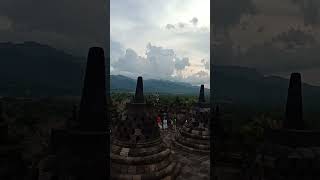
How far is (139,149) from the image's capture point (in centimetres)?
1143

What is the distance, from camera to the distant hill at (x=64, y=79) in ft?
22.2

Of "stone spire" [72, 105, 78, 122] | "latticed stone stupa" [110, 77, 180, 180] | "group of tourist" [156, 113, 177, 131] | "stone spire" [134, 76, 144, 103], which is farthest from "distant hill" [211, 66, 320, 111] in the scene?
"group of tourist" [156, 113, 177, 131]

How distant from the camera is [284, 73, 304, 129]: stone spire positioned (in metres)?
6.67

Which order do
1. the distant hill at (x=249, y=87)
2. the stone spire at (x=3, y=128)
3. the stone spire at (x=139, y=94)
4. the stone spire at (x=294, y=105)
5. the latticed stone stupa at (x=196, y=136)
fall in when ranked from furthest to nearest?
the latticed stone stupa at (x=196, y=136)
the stone spire at (x=139, y=94)
the distant hill at (x=249, y=87)
the stone spire at (x=294, y=105)
the stone spire at (x=3, y=128)

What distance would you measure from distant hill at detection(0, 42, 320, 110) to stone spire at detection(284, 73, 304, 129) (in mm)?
154

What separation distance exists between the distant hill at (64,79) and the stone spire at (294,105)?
15 centimetres

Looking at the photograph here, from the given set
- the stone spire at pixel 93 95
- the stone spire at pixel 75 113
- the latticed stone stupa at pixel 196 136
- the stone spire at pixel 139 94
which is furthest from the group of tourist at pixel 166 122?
the stone spire at pixel 93 95

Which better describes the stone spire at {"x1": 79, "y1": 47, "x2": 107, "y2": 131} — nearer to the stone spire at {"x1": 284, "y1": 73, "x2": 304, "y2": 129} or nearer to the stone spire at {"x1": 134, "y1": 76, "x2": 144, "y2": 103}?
the stone spire at {"x1": 284, "y1": 73, "x2": 304, "y2": 129}

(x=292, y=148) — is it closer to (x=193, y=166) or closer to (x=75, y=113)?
(x=75, y=113)

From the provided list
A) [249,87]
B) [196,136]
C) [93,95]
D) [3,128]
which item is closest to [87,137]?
[93,95]

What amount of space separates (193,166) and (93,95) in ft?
25.5

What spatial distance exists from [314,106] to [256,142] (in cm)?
174

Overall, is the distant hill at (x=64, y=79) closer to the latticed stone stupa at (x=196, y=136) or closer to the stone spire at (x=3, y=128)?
the stone spire at (x=3, y=128)

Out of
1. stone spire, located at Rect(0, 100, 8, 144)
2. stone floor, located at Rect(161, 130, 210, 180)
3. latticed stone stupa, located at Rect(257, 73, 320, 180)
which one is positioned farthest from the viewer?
stone floor, located at Rect(161, 130, 210, 180)
